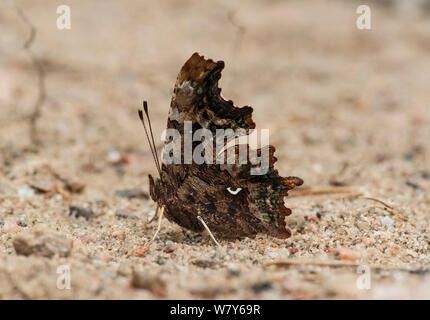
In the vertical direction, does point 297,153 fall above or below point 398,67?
below

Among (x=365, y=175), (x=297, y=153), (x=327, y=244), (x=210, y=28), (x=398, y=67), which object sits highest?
(x=210, y=28)

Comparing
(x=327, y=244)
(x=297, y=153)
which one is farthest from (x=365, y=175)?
(x=327, y=244)

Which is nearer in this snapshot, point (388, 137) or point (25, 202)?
point (25, 202)

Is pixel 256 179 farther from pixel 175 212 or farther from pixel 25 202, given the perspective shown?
pixel 25 202

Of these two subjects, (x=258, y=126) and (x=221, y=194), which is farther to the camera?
(x=258, y=126)

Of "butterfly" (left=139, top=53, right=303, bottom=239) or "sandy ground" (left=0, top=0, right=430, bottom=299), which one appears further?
"butterfly" (left=139, top=53, right=303, bottom=239)

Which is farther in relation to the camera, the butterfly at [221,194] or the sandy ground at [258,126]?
the butterfly at [221,194]

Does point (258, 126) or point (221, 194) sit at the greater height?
point (258, 126)
